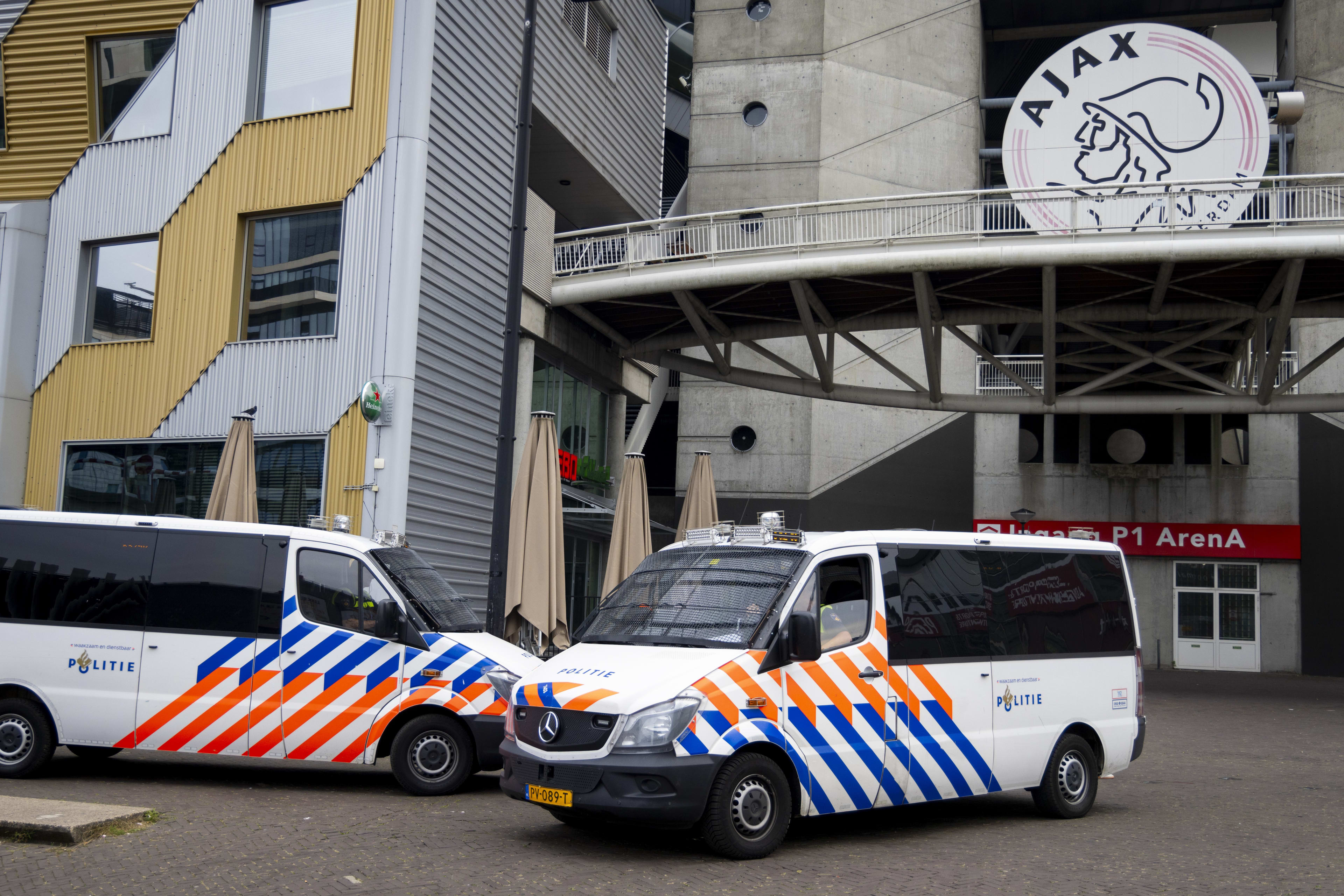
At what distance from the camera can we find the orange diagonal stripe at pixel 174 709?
9836 mm

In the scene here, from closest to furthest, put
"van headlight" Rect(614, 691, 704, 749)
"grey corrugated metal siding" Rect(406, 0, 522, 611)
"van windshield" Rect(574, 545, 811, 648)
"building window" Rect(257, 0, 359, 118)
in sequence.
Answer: "van headlight" Rect(614, 691, 704, 749) < "van windshield" Rect(574, 545, 811, 648) < "grey corrugated metal siding" Rect(406, 0, 522, 611) < "building window" Rect(257, 0, 359, 118)

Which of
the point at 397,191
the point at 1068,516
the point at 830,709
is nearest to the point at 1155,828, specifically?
the point at 830,709

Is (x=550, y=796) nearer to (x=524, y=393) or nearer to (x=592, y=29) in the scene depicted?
(x=524, y=393)

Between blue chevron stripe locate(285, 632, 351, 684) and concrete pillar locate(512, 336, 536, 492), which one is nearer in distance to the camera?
blue chevron stripe locate(285, 632, 351, 684)

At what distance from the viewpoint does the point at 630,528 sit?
1712 centimetres

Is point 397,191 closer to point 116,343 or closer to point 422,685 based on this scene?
point 116,343

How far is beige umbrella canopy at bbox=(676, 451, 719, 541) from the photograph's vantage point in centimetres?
1916

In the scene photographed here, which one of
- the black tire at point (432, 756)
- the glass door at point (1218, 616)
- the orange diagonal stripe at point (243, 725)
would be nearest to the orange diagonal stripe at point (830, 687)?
the black tire at point (432, 756)

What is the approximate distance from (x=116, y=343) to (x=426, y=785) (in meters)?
12.4

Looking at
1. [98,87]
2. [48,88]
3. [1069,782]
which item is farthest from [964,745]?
[48,88]

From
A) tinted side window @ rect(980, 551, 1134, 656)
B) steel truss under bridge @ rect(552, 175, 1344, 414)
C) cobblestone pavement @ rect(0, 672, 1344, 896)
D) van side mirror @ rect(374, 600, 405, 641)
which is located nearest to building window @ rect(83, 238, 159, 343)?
steel truss under bridge @ rect(552, 175, 1344, 414)

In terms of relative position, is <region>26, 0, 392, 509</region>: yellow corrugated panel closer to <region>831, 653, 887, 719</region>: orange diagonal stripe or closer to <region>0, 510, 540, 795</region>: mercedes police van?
<region>0, 510, 540, 795</region>: mercedes police van

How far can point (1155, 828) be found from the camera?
9.27m

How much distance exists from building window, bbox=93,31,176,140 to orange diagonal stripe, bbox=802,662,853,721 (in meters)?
16.4
